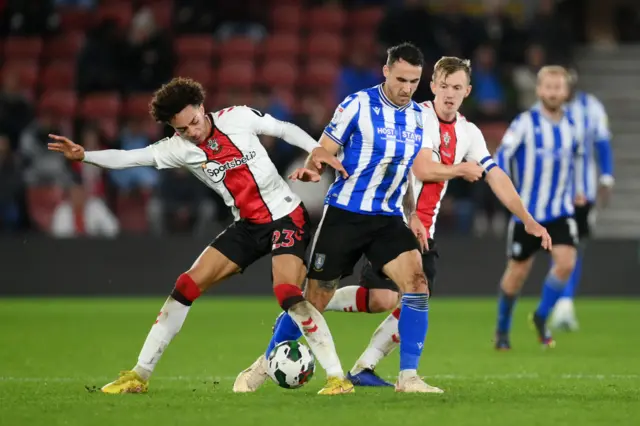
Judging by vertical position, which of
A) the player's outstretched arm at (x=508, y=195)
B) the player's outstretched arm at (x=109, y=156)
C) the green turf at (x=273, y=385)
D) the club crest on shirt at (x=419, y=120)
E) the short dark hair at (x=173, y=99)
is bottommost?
the green turf at (x=273, y=385)

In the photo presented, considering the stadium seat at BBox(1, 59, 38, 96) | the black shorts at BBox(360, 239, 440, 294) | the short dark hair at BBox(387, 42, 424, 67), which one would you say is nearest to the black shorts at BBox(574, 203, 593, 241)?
the black shorts at BBox(360, 239, 440, 294)

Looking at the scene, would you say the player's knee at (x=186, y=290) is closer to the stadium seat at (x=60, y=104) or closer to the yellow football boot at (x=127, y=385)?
the yellow football boot at (x=127, y=385)

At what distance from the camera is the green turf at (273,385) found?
6242mm

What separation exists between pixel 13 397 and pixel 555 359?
420 cm

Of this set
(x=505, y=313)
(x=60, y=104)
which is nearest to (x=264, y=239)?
(x=505, y=313)

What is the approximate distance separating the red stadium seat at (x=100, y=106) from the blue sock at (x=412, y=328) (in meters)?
10.6

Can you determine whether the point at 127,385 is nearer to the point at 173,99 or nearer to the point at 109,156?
the point at 109,156

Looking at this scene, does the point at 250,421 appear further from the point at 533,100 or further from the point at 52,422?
the point at 533,100

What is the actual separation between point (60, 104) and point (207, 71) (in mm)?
2211

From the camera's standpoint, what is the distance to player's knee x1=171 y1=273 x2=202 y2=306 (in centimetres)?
732

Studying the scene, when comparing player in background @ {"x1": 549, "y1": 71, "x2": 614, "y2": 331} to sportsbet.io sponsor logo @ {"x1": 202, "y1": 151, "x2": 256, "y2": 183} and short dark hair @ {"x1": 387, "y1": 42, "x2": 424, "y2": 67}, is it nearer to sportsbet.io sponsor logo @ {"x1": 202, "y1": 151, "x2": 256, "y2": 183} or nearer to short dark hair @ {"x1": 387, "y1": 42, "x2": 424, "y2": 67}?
short dark hair @ {"x1": 387, "y1": 42, "x2": 424, "y2": 67}

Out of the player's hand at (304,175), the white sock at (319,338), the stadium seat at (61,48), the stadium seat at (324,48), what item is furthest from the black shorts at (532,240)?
the stadium seat at (61,48)

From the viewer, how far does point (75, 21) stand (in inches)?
751

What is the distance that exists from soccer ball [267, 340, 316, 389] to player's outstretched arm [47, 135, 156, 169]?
132 centimetres
